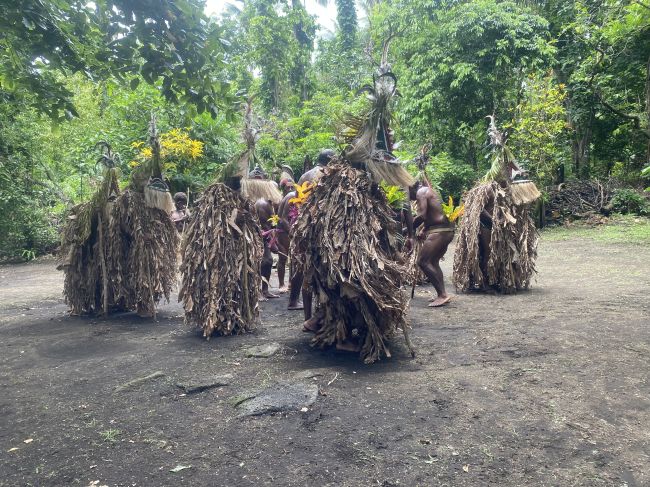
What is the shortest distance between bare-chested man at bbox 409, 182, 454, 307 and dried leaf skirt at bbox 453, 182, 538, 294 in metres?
0.72

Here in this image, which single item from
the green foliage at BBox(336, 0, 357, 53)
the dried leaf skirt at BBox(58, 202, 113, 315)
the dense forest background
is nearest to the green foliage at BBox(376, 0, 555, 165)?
the dense forest background

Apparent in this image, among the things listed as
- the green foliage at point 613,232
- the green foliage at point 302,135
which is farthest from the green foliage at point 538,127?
the green foliage at point 302,135

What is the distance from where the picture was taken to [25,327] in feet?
19.8

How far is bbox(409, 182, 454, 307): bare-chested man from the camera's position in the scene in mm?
6613

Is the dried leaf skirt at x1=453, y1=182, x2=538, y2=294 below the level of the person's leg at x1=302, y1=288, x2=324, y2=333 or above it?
above

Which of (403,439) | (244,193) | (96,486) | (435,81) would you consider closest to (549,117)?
(435,81)

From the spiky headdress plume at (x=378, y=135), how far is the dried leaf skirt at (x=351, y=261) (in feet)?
0.45

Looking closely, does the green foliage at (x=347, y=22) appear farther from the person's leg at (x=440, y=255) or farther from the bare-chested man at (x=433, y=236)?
the person's leg at (x=440, y=255)

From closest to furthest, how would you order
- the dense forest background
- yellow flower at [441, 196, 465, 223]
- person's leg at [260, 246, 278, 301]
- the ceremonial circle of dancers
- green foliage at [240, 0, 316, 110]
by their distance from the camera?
the ceremonial circle of dancers < yellow flower at [441, 196, 465, 223] < person's leg at [260, 246, 278, 301] < the dense forest background < green foliage at [240, 0, 316, 110]

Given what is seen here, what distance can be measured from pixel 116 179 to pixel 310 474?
522 cm

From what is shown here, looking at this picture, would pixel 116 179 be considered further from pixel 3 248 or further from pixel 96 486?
pixel 3 248

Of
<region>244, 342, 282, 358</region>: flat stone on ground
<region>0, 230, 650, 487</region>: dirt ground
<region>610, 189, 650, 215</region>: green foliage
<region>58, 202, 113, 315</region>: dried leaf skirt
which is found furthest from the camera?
<region>610, 189, 650, 215</region>: green foliage

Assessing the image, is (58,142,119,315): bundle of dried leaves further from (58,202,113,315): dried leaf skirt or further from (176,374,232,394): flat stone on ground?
(176,374,232,394): flat stone on ground

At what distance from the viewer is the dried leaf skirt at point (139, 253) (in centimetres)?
614
